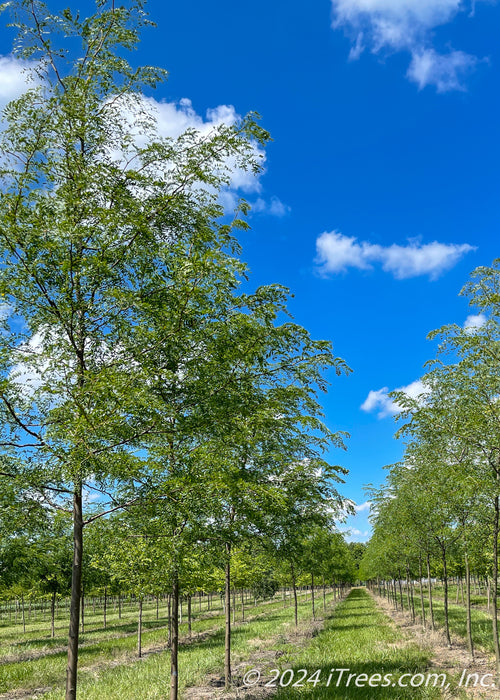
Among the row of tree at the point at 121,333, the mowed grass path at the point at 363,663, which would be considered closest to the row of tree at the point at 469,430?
the mowed grass path at the point at 363,663

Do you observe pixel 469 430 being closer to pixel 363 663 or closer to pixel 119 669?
pixel 363 663

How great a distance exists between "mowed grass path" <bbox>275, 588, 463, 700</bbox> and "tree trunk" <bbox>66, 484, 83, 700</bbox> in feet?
20.3

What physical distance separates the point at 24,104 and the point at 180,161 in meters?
2.17

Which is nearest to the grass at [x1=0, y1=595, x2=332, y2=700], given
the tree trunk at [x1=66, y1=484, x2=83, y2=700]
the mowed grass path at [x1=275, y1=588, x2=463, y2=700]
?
the mowed grass path at [x1=275, y1=588, x2=463, y2=700]

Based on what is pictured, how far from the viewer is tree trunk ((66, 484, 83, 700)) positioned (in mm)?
Result: 5867

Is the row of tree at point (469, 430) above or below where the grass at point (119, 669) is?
above

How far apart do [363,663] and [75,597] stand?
11231 millimetres

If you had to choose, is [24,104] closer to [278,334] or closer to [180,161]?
[180,161]

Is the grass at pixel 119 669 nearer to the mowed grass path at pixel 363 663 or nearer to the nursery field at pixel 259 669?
the nursery field at pixel 259 669

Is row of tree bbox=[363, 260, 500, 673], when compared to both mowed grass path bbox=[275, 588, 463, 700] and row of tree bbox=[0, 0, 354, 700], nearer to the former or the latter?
mowed grass path bbox=[275, 588, 463, 700]

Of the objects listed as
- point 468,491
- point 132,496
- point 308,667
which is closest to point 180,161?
point 132,496

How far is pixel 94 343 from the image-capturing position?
21.1 feet

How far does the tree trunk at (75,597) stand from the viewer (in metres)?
5.87

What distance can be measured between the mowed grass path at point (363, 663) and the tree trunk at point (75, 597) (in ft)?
20.3
